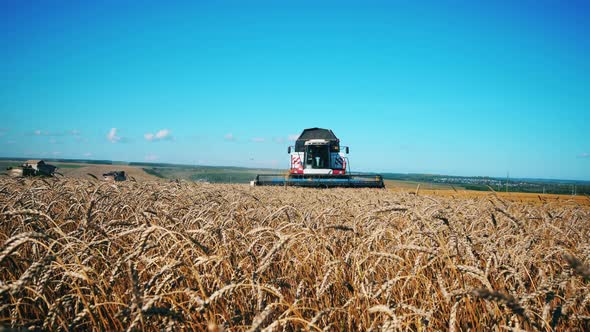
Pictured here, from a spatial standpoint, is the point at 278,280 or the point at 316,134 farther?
the point at 316,134

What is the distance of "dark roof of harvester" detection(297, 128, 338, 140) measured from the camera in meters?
25.6

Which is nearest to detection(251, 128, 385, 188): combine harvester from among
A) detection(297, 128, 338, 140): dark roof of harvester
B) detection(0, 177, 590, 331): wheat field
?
detection(297, 128, 338, 140): dark roof of harvester

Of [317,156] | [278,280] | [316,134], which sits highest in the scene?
[316,134]

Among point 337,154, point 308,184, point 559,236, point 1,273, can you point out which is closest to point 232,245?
point 1,273

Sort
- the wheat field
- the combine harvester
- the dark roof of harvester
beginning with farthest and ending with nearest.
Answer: the dark roof of harvester < the combine harvester < the wheat field

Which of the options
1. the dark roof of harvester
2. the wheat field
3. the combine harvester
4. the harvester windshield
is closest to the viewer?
the wheat field

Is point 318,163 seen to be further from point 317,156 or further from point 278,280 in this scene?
point 278,280

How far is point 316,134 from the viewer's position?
25.8 m

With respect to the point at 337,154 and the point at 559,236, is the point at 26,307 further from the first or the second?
the point at 337,154

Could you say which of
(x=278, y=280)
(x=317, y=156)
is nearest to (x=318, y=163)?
(x=317, y=156)

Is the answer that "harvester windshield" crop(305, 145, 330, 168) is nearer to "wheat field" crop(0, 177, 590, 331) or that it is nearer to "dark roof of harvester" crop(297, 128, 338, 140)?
"dark roof of harvester" crop(297, 128, 338, 140)

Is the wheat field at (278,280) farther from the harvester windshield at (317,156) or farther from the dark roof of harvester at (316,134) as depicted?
the dark roof of harvester at (316,134)

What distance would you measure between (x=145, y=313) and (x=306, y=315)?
1189 millimetres

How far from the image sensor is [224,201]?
4.93 m
